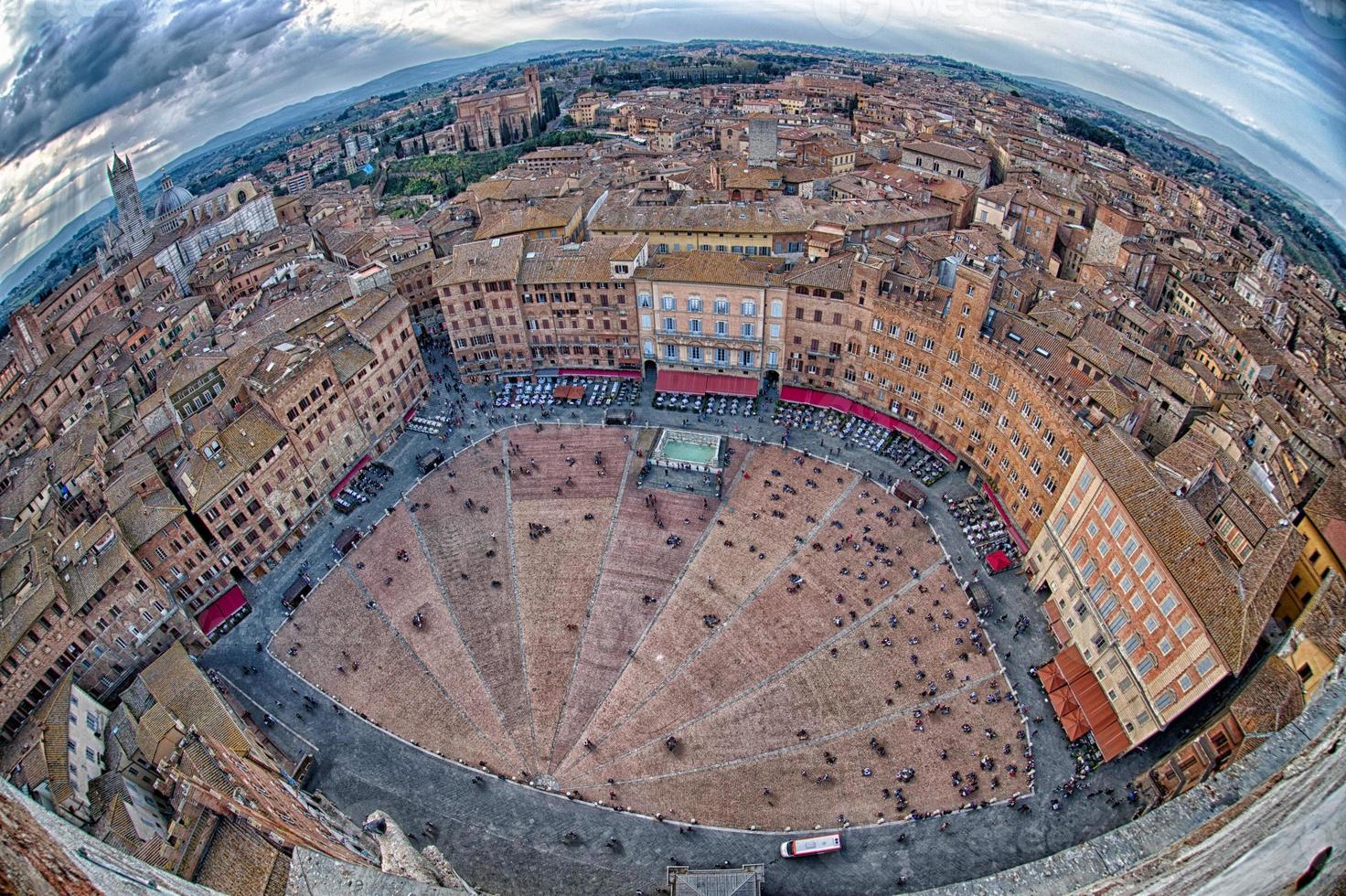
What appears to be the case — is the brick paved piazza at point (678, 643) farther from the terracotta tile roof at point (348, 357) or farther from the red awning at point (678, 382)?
the terracotta tile roof at point (348, 357)

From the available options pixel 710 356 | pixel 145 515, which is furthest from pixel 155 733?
pixel 710 356

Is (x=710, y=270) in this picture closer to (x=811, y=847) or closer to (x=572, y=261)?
(x=572, y=261)

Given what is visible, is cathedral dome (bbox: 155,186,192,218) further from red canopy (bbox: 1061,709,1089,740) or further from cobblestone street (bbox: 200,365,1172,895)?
red canopy (bbox: 1061,709,1089,740)

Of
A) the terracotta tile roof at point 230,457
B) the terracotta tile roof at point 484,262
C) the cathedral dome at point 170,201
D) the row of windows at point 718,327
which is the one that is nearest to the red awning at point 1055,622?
the row of windows at point 718,327

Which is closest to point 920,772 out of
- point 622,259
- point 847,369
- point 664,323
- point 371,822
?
point 371,822

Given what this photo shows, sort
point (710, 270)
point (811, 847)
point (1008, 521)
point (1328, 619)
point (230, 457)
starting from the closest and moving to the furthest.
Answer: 1. point (1328, 619)
2. point (811, 847)
3. point (1008, 521)
4. point (230, 457)
5. point (710, 270)

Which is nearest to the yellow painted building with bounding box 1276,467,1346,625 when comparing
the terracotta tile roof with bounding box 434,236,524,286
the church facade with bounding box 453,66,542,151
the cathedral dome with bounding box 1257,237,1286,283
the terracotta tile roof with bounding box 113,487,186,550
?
the cathedral dome with bounding box 1257,237,1286,283
